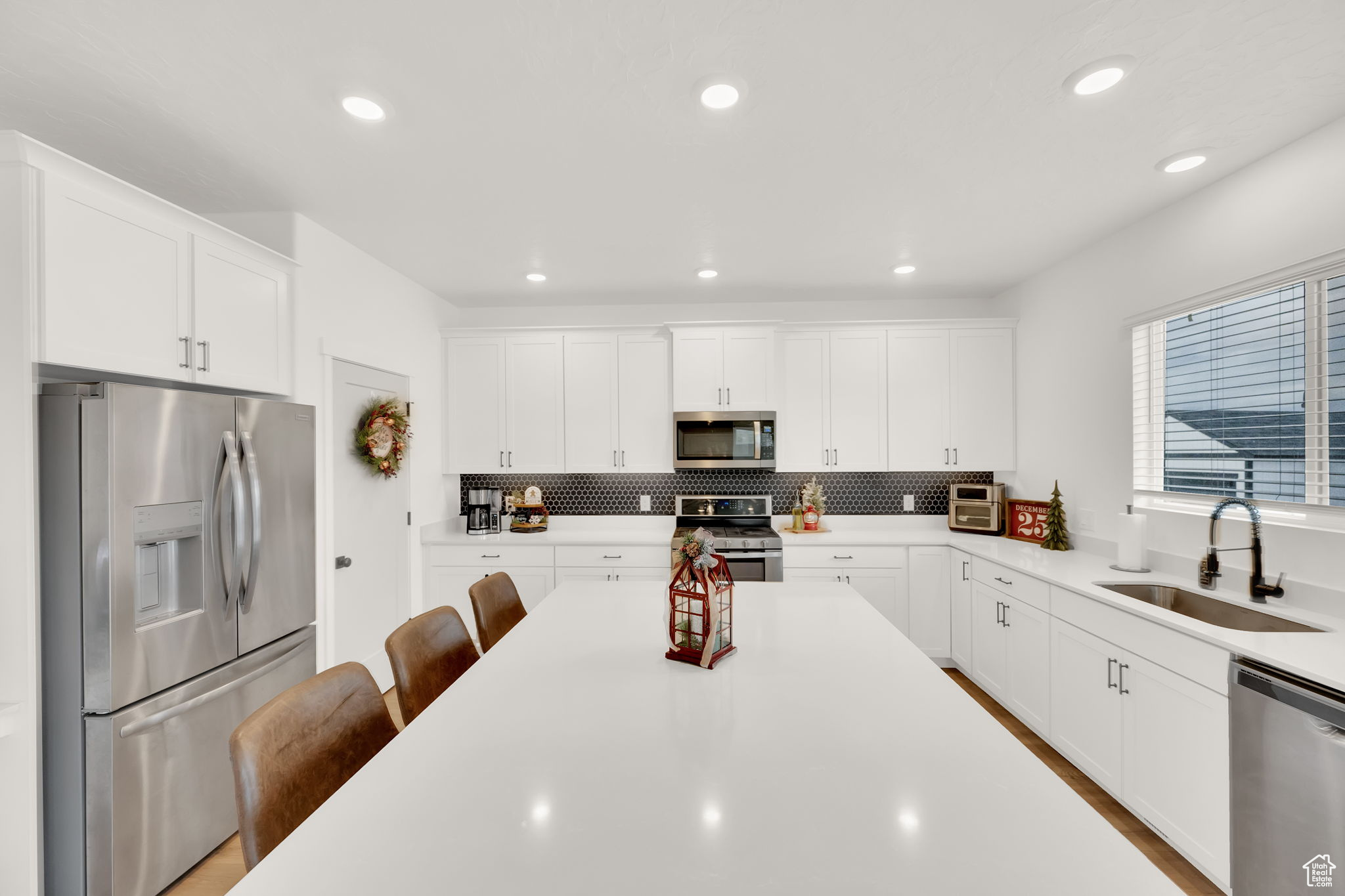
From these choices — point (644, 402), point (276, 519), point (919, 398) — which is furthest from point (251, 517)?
point (919, 398)

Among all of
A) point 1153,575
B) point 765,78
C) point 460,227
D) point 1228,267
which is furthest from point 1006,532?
point 460,227

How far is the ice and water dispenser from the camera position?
1866mm

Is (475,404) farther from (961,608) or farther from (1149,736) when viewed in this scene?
(1149,736)

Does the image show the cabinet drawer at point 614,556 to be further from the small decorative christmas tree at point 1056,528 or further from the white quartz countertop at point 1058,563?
the small decorative christmas tree at point 1056,528

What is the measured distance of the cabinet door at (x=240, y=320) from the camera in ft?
7.23

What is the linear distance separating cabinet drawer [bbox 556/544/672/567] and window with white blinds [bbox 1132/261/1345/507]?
2.73 metres

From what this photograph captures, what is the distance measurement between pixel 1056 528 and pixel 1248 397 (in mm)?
1249

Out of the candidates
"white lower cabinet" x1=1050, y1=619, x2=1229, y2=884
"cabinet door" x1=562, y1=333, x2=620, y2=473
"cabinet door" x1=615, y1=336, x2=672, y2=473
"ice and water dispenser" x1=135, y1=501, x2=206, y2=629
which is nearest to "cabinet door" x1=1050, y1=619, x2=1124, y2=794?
"white lower cabinet" x1=1050, y1=619, x2=1229, y2=884

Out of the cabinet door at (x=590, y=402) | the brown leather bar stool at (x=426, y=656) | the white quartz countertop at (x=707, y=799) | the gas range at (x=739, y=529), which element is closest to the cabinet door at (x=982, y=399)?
the gas range at (x=739, y=529)

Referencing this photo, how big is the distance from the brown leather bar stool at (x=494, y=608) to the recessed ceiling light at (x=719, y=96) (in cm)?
178

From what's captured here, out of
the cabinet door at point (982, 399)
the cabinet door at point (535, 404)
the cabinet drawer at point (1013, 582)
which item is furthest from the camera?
the cabinet door at point (535, 404)

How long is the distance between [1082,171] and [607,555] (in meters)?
3.26

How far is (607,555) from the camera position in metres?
4.02

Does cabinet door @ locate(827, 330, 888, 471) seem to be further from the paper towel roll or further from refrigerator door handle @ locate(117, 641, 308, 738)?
refrigerator door handle @ locate(117, 641, 308, 738)
